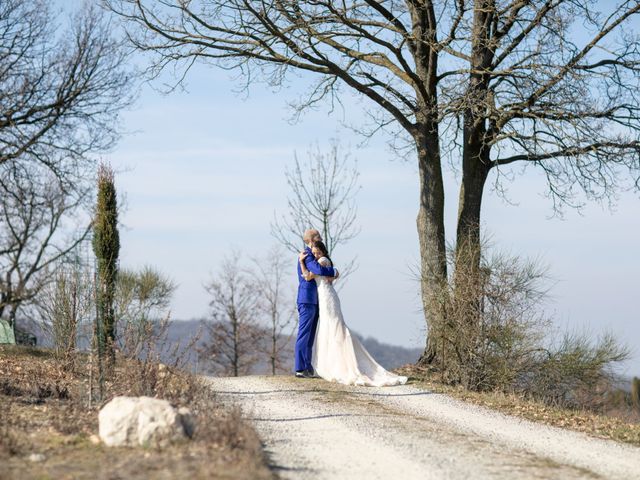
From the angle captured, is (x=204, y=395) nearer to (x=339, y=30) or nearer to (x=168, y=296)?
(x=339, y=30)

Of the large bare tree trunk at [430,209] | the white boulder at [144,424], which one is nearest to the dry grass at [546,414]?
the large bare tree trunk at [430,209]

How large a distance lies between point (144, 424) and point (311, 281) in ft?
26.1

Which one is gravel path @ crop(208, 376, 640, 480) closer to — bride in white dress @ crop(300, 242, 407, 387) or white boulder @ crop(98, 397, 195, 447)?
white boulder @ crop(98, 397, 195, 447)

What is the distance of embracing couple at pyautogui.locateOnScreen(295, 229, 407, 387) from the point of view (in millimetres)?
16156

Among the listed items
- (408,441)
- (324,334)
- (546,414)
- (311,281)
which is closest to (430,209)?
(311,281)

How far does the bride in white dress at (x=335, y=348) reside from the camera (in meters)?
16.1

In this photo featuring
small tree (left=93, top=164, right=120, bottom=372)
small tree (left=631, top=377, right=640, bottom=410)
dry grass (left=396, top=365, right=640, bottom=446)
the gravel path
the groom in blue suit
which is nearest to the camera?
the gravel path

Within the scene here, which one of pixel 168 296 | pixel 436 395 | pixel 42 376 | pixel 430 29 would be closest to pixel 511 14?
pixel 430 29

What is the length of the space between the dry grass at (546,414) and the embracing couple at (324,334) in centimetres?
107

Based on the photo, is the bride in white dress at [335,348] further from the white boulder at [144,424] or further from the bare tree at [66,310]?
the white boulder at [144,424]

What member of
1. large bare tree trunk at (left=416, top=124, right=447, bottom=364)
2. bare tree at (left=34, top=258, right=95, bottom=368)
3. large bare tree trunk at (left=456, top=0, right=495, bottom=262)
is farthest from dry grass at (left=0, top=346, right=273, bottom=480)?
large bare tree trunk at (left=456, top=0, right=495, bottom=262)

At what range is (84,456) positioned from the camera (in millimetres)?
8516

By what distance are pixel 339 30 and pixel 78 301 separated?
8880mm

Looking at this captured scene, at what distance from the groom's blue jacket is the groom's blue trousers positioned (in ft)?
0.38
